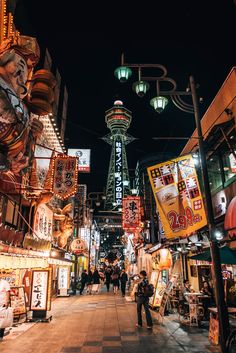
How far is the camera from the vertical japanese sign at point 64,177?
15617 millimetres

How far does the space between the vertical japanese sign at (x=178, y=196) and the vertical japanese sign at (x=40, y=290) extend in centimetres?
642

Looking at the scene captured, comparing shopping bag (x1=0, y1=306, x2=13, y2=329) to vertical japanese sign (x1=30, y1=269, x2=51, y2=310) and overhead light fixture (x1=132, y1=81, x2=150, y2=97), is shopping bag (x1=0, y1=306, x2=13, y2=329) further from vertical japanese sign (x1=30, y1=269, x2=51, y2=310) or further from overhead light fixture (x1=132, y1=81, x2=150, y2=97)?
overhead light fixture (x1=132, y1=81, x2=150, y2=97)

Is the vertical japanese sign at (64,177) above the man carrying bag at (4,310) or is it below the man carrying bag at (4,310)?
above

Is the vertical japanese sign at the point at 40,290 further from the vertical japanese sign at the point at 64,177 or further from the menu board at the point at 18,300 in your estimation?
the vertical japanese sign at the point at 64,177

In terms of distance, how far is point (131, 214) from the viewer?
28.0m

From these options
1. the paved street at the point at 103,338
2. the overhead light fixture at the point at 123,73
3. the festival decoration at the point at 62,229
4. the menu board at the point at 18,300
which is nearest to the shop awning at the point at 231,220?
the paved street at the point at 103,338

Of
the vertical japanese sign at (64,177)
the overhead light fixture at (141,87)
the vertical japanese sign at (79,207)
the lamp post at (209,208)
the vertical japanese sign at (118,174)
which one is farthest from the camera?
the vertical japanese sign at (118,174)

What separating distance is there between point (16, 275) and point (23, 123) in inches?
444

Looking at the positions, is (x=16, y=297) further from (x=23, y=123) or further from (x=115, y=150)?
(x=115, y=150)

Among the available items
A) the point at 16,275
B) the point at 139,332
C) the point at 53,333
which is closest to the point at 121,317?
the point at 139,332

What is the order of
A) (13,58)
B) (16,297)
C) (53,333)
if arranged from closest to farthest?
(13,58) → (53,333) → (16,297)

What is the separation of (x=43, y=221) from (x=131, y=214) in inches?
448

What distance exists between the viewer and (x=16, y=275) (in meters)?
14.9

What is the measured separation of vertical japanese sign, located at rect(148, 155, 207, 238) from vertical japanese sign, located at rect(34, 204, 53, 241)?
8.46 m
